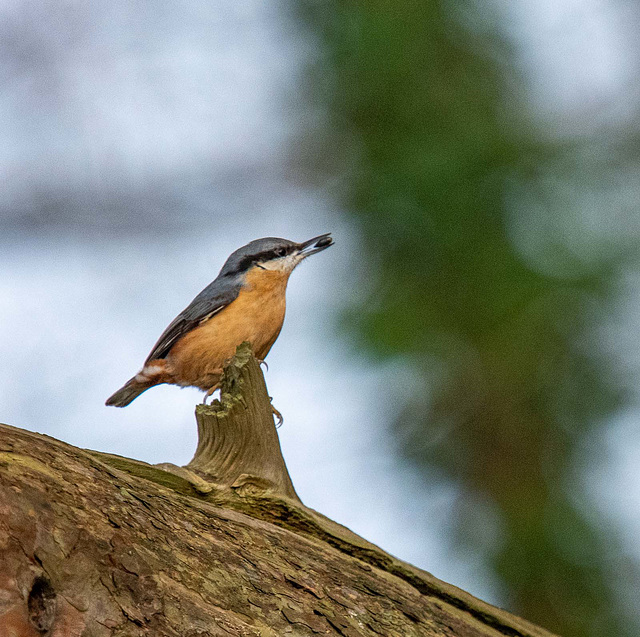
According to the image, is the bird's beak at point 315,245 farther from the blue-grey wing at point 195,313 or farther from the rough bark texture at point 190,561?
the rough bark texture at point 190,561

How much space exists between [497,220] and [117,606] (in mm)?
2399

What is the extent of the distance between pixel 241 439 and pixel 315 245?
2.19 meters

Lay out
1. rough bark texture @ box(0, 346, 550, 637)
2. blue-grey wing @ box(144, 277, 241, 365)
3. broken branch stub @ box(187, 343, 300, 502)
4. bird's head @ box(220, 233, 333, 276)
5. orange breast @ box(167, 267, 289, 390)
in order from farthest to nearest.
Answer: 1. bird's head @ box(220, 233, 333, 276)
2. blue-grey wing @ box(144, 277, 241, 365)
3. orange breast @ box(167, 267, 289, 390)
4. broken branch stub @ box(187, 343, 300, 502)
5. rough bark texture @ box(0, 346, 550, 637)

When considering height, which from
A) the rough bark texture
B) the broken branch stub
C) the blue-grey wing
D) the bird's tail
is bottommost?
the rough bark texture

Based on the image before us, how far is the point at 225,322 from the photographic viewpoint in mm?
4199

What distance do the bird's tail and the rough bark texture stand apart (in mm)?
2140

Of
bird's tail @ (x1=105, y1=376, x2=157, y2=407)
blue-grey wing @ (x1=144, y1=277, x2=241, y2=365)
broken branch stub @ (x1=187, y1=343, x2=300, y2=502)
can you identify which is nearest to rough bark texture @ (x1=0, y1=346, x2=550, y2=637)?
broken branch stub @ (x1=187, y1=343, x2=300, y2=502)

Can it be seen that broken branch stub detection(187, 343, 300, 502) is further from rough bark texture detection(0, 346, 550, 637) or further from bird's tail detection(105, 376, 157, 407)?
bird's tail detection(105, 376, 157, 407)

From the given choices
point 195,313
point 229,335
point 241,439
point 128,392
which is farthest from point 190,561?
point 128,392

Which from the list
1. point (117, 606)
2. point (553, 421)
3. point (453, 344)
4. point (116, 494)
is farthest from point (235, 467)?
point (553, 421)

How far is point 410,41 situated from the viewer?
3.73 m

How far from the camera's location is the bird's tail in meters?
4.59

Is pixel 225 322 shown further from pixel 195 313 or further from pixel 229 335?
pixel 195 313

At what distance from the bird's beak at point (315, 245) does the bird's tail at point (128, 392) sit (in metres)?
1.07
